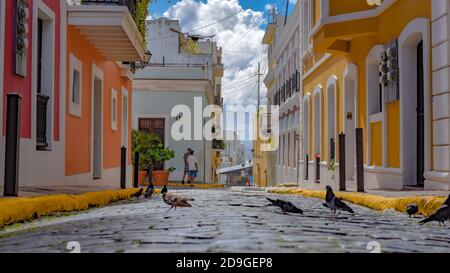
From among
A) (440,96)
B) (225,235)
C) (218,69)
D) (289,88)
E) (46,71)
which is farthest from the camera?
(218,69)

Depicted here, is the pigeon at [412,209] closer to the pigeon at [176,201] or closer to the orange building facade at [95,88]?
the pigeon at [176,201]

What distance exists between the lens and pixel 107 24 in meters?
13.5

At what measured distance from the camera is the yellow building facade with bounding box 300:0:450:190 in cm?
930

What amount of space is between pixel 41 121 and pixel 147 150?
13638 millimetres

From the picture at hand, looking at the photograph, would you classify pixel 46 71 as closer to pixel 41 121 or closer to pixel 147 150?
pixel 41 121

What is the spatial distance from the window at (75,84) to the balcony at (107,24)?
794 millimetres

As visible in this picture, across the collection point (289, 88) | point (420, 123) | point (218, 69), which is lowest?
point (420, 123)

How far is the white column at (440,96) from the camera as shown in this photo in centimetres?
886

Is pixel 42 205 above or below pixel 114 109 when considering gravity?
below

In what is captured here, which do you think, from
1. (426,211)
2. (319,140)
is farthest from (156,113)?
(426,211)

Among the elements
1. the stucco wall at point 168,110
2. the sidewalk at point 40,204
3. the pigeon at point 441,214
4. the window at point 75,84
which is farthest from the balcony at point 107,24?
the stucco wall at point 168,110

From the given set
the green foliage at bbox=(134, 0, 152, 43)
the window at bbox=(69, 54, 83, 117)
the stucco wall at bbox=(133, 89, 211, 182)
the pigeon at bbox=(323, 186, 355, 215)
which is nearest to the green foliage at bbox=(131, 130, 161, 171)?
the stucco wall at bbox=(133, 89, 211, 182)

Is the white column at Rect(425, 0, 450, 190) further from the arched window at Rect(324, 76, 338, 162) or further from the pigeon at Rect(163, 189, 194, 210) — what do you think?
the arched window at Rect(324, 76, 338, 162)

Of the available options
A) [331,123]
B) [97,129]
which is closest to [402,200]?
[331,123]
